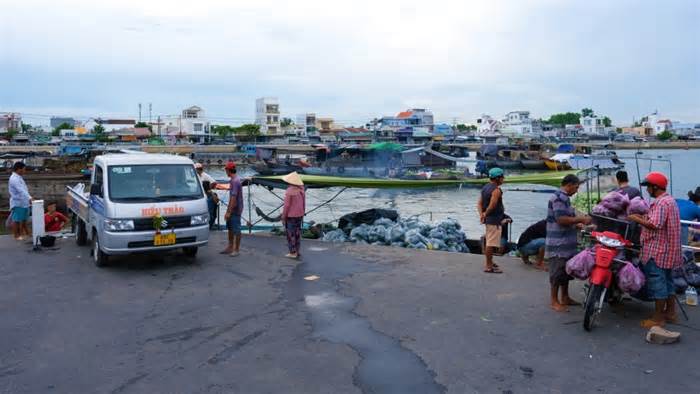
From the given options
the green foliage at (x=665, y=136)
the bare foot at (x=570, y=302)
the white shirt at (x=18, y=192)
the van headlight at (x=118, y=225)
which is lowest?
the bare foot at (x=570, y=302)

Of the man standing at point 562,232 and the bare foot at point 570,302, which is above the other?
the man standing at point 562,232

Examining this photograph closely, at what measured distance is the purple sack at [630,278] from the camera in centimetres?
528

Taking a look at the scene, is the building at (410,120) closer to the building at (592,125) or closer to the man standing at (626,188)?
the building at (592,125)

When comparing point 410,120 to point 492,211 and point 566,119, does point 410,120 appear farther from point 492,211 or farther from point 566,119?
point 492,211

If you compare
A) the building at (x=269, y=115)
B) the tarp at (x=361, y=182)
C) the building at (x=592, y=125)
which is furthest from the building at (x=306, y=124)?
the tarp at (x=361, y=182)

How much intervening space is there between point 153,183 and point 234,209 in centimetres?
146

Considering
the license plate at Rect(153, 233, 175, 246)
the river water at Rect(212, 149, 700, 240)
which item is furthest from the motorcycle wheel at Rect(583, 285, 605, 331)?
the river water at Rect(212, 149, 700, 240)

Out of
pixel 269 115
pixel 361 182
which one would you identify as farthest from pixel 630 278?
pixel 269 115

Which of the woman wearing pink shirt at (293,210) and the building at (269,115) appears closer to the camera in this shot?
the woman wearing pink shirt at (293,210)

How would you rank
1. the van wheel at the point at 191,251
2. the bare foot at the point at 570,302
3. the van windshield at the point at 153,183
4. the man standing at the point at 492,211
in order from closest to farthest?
the bare foot at the point at 570,302
the man standing at the point at 492,211
the van windshield at the point at 153,183
the van wheel at the point at 191,251

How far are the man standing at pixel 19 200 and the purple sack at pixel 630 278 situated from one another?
1050 centimetres

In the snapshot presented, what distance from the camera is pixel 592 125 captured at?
5399 inches

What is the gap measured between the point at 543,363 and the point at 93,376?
13.0 ft

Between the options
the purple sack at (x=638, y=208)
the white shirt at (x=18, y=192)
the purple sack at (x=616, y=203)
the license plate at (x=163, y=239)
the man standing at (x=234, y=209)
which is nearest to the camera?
the purple sack at (x=638, y=208)
